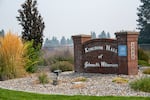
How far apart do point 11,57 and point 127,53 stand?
5405 millimetres

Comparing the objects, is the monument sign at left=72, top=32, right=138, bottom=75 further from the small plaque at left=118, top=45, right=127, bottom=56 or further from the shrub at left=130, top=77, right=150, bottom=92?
the shrub at left=130, top=77, right=150, bottom=92

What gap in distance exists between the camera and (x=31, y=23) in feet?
80.5

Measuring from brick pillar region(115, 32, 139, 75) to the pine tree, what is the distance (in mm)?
8088

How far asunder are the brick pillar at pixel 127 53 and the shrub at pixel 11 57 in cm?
475

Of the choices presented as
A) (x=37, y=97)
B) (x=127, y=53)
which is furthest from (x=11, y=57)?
(x=37, y=97)

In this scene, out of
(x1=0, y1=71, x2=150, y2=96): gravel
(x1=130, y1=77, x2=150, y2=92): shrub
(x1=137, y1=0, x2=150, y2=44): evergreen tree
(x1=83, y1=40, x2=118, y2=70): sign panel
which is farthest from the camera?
(x1=137, y1=0, x2=150, y2=44): evergreen tree

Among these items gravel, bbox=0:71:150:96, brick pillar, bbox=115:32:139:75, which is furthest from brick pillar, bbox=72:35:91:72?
brick pillar, bbox=115:32:139:75

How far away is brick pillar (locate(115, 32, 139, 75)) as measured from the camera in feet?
55.9

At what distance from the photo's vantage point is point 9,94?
12.8 m

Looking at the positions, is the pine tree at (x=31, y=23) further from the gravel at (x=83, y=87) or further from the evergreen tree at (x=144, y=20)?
the evergreen tree at (x=144, y=20)

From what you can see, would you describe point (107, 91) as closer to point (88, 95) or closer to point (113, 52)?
point (88, 95)

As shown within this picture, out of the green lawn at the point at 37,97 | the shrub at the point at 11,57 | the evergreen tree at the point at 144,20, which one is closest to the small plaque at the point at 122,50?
the shrub at the point at 11,57

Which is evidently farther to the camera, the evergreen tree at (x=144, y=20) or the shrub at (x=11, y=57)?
the evergreen tree at (x=144, y=20)

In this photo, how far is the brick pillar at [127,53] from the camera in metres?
17.0
